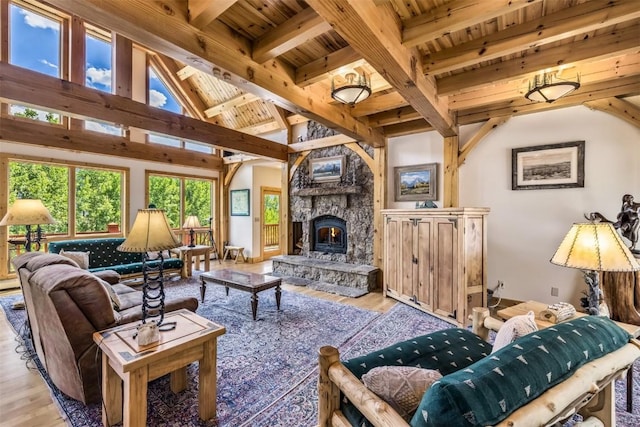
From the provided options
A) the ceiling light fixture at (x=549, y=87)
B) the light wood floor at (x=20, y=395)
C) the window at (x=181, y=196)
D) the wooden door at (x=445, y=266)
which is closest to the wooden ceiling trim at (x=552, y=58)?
the ceiling light fixture at (x=549, y=87)

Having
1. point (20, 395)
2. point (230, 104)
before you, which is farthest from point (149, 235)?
point (230, 104)

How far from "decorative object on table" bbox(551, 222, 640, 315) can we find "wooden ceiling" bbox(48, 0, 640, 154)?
4.84ft

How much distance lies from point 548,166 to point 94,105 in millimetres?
5841

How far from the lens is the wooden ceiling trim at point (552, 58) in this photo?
2473 millimetres

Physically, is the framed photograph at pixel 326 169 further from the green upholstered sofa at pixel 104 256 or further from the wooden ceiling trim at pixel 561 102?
the green upholstered sofa at pixel 104 256

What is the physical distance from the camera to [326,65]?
293 cm

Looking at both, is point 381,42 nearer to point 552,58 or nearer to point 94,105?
point 552,58

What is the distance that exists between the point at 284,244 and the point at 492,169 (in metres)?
4.27

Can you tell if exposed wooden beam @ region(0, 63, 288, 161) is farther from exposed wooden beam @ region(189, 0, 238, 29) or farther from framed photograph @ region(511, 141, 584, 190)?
framed photograph @ region(511, 141, 584, 190)

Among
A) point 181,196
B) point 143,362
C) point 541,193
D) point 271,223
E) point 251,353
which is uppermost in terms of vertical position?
point 181,196

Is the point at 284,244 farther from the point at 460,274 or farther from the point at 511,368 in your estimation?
the point at 511,368

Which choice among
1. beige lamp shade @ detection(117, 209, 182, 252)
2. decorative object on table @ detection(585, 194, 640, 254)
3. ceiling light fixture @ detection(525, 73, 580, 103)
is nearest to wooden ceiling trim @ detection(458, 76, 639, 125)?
ceiling light fixture @ detection(525, 73, 580, 103)

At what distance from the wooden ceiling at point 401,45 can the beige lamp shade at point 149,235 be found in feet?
4.10

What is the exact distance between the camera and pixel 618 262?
1.63 meters
